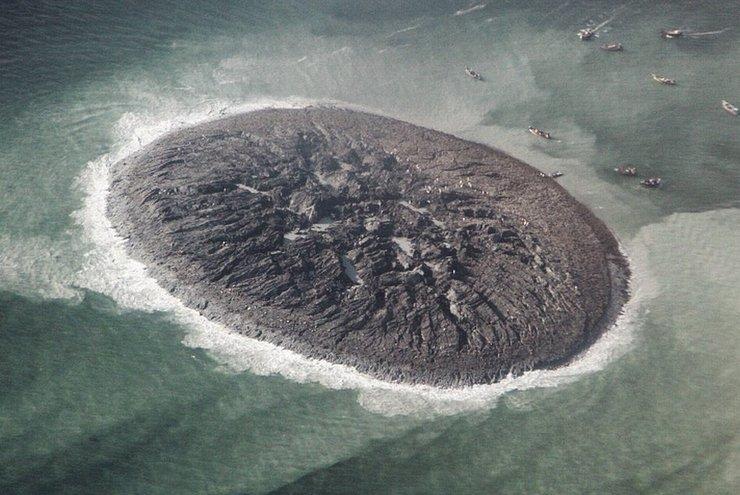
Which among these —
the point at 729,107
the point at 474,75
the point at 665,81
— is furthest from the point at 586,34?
the point at 729,107

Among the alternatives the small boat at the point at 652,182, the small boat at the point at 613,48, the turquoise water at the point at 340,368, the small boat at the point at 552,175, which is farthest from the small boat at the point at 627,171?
the small boat at the point at 613,48

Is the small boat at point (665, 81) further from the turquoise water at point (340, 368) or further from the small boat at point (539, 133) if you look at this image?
the small boat at point (539, 133)

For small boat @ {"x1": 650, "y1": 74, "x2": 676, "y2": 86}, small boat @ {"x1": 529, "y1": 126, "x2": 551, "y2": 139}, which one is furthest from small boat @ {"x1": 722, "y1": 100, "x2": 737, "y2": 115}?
small boat @ {"x1": 529, "y1": 126, "x2": 551, "y2": 139}

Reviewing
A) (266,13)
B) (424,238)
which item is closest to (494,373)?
(424,238)

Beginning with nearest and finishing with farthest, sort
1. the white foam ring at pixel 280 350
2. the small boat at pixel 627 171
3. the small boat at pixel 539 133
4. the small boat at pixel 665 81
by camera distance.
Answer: the white foam ring at pixel 280 350, the small boat at pixel 627 171, the small boat at pixel 539 133, the small boat at pixel 665 81

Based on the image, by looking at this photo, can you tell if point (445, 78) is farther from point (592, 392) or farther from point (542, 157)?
point (592, 392)

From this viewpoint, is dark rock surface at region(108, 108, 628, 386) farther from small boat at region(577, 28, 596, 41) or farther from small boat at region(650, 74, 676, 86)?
small boat at region(577, 28, 596, 41)

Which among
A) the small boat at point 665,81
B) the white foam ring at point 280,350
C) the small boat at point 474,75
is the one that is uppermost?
the small boat at point 474,75
